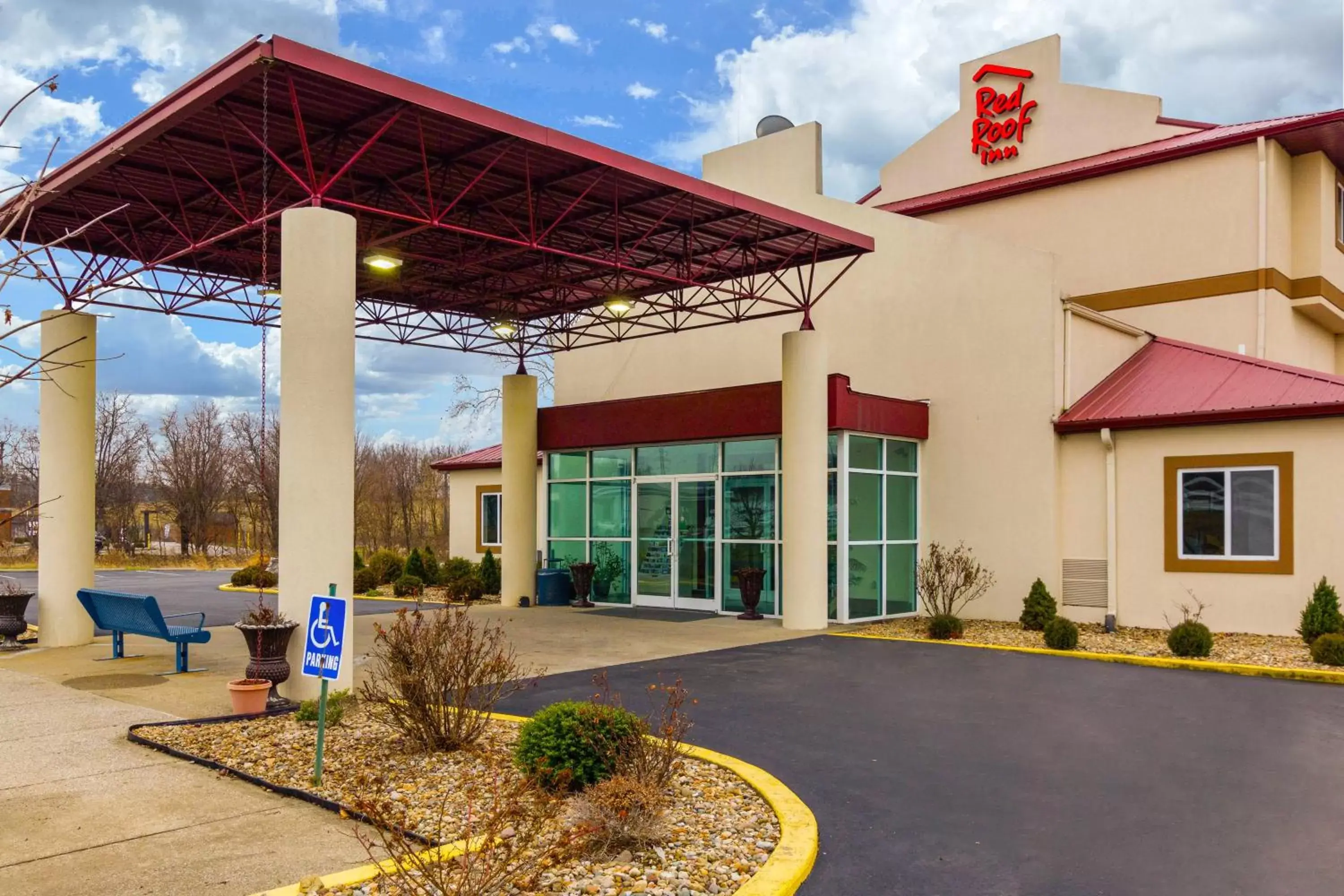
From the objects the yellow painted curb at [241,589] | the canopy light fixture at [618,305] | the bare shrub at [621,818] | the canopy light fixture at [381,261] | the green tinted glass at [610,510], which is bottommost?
the yellow painted curb at [241,589]

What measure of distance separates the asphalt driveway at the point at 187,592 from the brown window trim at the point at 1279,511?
1189 centimetres

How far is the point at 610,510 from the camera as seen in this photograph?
19.7 meters

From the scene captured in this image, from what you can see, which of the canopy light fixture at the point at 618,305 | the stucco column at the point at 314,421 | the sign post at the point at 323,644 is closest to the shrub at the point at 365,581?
the canopy light fixture at the point at 618,305

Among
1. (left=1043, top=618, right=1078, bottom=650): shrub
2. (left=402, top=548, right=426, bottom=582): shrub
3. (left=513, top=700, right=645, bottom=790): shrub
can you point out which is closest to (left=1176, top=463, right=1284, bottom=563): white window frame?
(left=1043, top=618, right=1078, bottom=650): shrub

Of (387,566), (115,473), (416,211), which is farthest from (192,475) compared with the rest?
(416,211)

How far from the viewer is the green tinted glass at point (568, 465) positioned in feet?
66.5

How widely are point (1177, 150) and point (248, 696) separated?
56.9ft

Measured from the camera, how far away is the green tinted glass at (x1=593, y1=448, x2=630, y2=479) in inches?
765

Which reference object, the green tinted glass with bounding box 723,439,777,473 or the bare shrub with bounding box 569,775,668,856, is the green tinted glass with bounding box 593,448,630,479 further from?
the bare shrub with bounding box 569,775,668,856

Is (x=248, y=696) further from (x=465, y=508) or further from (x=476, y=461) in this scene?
(x=465, y=508)

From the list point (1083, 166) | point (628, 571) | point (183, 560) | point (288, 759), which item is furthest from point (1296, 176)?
point (183, 560)

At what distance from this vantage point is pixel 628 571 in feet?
63.8

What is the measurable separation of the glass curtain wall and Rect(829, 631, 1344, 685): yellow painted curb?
2.11 metres

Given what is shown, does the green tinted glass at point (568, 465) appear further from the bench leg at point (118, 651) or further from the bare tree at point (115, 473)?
the bare tree at point (115, 473)
